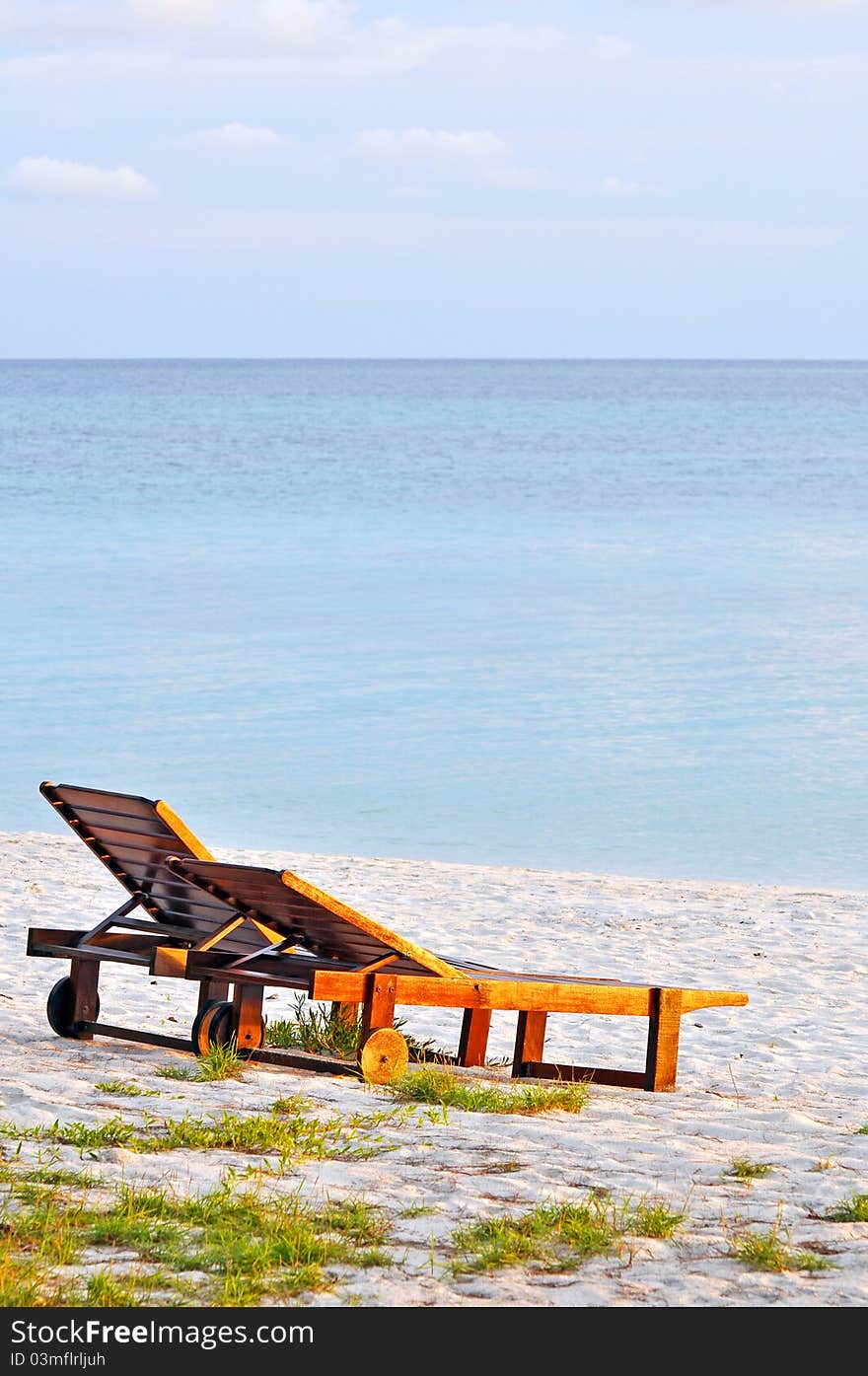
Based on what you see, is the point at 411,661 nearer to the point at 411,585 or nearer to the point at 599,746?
the point at 599,746

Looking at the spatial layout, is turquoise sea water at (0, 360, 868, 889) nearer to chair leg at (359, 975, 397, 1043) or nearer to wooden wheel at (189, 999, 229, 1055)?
wooden wheel at (189, 999, 229, 1055)

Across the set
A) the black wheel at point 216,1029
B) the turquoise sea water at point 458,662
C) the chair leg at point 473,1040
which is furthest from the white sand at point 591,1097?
the turquoise sea water at point 458,662

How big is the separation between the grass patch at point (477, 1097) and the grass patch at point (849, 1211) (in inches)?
56.6

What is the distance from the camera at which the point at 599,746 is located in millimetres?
17484

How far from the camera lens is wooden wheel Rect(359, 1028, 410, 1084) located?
5789mm

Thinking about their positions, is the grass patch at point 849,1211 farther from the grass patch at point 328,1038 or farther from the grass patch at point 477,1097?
the grass patch at point 328,1038

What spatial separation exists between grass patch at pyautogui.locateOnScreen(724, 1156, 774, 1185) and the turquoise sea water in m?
8.52

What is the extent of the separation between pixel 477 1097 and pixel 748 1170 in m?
1.18

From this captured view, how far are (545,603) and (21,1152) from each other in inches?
936

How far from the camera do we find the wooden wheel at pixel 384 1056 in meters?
5.79

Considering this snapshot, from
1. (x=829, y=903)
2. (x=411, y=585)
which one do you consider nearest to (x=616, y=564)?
(x=411, y=585)

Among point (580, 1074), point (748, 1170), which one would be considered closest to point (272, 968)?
point (580, 1074)

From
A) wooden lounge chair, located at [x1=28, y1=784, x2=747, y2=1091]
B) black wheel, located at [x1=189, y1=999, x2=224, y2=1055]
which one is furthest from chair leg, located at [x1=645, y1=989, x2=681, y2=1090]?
black wheel, located at [x1=189, y1=999, x2=224, y2=1055]

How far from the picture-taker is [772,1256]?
3.94 m
